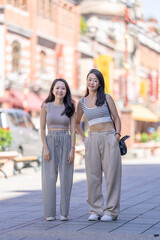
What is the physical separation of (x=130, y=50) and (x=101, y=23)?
3831 mm

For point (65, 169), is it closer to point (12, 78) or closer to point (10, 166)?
point (10, 166)

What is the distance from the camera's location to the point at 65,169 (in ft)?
31.0

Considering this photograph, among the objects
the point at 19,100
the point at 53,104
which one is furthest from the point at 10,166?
the point at 19,100

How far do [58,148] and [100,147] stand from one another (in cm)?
56

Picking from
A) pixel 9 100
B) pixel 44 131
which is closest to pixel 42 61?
pixel 9 100

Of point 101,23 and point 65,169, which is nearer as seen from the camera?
point 65,169

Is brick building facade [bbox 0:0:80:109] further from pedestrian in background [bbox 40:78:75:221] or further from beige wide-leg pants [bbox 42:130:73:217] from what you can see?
beige wide-leg pants [bbox 42:130:73:217]

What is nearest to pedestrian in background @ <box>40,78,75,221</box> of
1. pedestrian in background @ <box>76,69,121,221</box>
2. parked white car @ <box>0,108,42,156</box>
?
pedestrian in background @ <box>76,69,121,221</box>

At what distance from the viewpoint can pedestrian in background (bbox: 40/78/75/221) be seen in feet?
30.8

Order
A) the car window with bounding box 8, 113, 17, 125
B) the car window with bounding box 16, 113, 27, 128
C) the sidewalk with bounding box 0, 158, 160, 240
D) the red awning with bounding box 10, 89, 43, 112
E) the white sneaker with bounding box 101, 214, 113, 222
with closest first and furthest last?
the sidewalk with bounding box 0, 158, 160, 240, the white sneaker with bounding box 101, 214, 113, 222, the car window with bounding box 8, 113, 17, 125, the car window with bounding box 16, 113, 27, 128, the red awning with bounding box 10, 89, 43, 112

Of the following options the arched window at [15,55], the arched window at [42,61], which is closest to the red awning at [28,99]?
the arched window at [15,55]

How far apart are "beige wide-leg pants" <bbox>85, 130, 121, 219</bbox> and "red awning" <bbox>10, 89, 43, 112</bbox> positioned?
88.0 feet

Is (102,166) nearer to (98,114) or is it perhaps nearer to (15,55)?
(98,114)

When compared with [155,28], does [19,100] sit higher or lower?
lower
